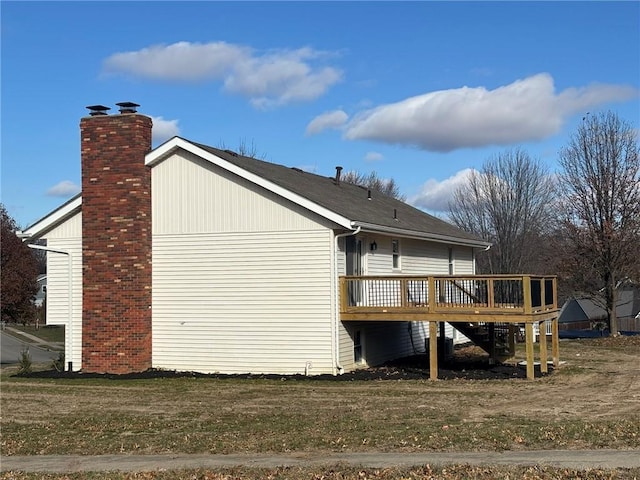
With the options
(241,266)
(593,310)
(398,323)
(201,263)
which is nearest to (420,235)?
(398,323)

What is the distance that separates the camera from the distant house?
6888 cm

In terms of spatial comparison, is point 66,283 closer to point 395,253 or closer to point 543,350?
point 395,253

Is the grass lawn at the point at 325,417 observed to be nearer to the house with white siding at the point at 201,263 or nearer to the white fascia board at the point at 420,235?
the house with white siding at the point at 201,263

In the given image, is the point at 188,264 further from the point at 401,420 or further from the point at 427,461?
the point at 427,461

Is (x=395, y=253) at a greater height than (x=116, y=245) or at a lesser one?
lesser

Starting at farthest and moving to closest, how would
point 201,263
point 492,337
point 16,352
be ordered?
point 16,352
point 492,337
point 201,263

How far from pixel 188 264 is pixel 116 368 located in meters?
3.29

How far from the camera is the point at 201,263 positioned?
66.5ft

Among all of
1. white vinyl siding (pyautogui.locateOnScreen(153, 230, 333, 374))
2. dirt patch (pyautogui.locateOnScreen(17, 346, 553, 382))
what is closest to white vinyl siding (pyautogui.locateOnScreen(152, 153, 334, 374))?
white vinyl siding (pyautogui.locateOnScreen(153, 230, 333, 374))

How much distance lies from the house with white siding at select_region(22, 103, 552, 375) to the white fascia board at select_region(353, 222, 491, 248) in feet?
0.35

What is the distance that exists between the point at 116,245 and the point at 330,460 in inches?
490

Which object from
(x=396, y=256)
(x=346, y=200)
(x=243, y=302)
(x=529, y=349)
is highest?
(x=346, y=200)

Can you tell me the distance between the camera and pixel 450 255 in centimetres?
2733

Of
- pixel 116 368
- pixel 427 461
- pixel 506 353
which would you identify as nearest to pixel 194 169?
pixel 116 368
